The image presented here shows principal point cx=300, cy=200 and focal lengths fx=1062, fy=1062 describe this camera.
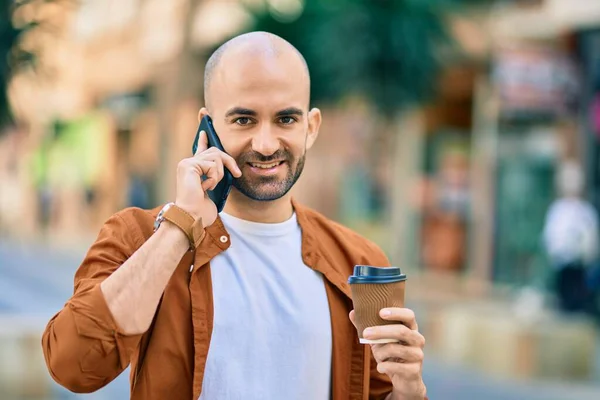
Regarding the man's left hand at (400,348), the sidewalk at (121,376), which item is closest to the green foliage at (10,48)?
the sidewalk at (121,376)

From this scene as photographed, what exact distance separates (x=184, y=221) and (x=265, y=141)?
0.32 m

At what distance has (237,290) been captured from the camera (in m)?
2.59

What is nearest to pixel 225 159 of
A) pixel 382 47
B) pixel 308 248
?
pixel 308 248

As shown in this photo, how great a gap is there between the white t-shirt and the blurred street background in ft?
17.0

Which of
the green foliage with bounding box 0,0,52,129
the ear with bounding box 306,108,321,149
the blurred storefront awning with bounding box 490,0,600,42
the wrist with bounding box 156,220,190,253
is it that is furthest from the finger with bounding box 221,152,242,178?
the blurred storefront awning with bounding box 490,0,600,42

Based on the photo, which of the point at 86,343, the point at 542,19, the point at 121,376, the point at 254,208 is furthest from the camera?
the point at 542,19

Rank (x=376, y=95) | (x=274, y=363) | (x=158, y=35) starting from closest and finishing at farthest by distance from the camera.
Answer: (x=274, y=363) → (x=376, y=95) → (x=158, y=35)

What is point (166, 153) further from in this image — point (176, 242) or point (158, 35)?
point (158, 35)

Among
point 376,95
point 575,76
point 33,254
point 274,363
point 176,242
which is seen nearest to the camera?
point 176,242

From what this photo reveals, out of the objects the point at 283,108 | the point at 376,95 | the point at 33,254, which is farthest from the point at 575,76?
the point at 33,254

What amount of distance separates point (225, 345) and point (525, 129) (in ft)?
50.1

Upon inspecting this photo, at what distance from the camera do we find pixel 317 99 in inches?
702

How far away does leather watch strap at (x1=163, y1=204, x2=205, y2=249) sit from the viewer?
2385 millimetres

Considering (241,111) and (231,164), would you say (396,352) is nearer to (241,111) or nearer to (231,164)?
(231,164)
